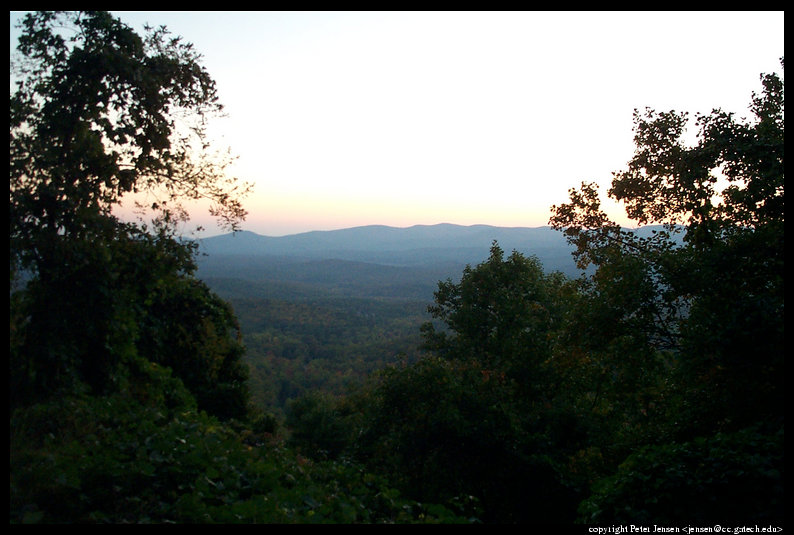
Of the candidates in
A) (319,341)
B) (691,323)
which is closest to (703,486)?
(691,323)

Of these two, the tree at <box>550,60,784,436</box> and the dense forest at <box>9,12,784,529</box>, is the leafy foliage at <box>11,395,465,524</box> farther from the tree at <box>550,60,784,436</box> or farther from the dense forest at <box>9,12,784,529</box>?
the tree at <box>550,60,784,436</box>

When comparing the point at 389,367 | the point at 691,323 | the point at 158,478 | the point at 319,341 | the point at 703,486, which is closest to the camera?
the point at 158,478

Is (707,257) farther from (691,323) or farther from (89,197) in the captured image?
(89,197)

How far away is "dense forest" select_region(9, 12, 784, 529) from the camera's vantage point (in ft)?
18.4

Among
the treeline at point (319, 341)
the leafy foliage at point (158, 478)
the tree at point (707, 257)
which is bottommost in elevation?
the treeline at point (319, 341)

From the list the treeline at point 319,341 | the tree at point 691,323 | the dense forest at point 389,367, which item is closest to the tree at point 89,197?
the dense forest at point 389,367

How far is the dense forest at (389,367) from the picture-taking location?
5605 millimetres

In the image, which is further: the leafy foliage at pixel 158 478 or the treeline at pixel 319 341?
the treeline at pixel 319 341

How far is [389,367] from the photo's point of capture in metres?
14.0

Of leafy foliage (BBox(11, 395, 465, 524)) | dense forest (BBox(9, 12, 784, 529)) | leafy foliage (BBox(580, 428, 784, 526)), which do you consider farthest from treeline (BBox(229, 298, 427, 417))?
leafy foliage (BBox(580, 428, 784, 526))

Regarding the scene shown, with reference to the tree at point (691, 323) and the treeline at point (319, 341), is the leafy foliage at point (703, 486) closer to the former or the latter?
the tree at point (691, 323)

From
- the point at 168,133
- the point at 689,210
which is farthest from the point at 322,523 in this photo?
the point at 689,210

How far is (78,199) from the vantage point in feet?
25.8
